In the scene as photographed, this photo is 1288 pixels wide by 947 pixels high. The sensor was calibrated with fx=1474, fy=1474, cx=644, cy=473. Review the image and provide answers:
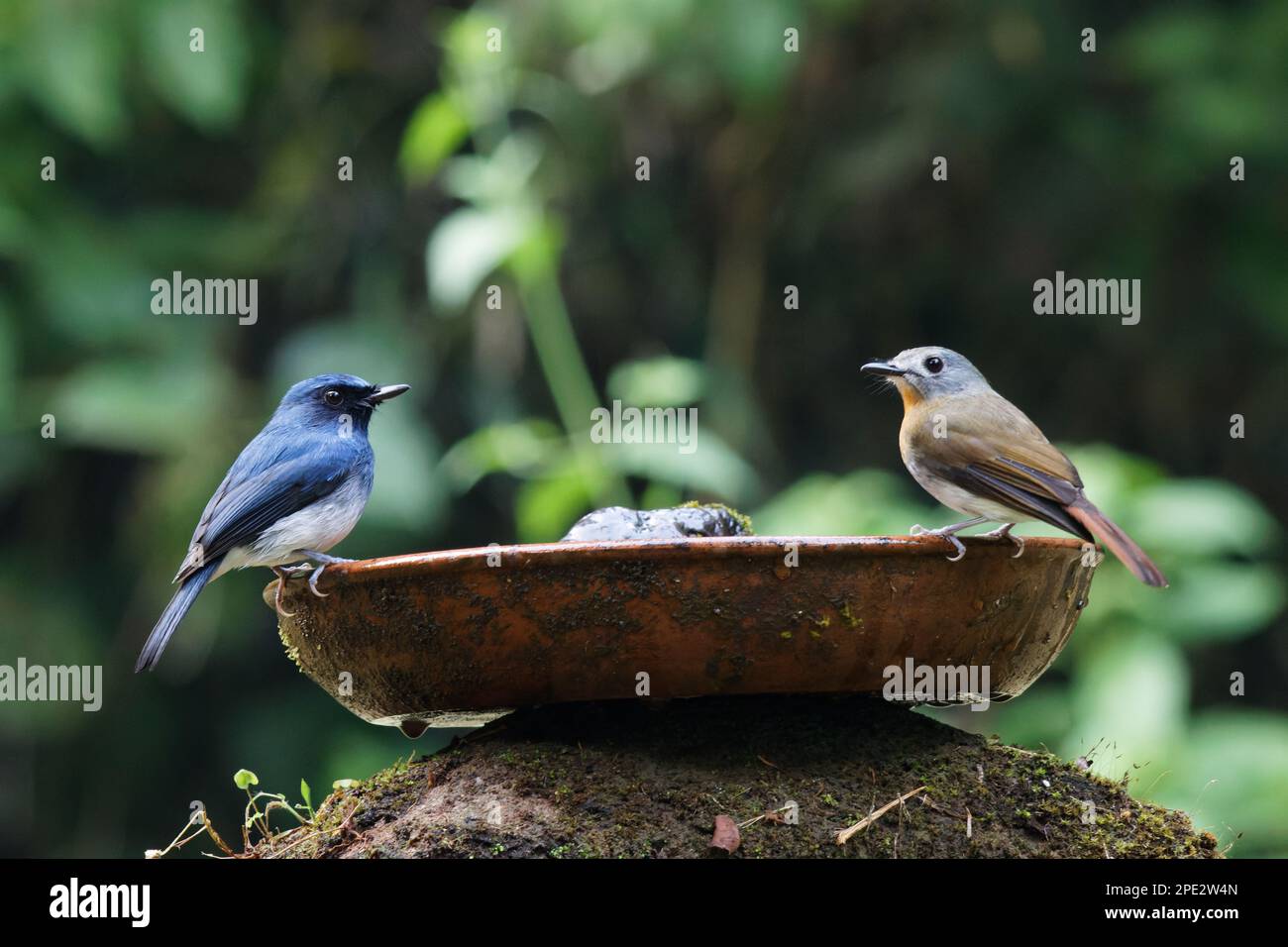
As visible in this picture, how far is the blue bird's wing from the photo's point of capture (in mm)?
3908

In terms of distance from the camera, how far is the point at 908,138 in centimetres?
777

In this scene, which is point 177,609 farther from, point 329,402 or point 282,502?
point 329,402

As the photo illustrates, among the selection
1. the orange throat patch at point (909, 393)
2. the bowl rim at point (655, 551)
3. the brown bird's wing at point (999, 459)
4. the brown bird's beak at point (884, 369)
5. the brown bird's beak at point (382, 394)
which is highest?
the brown bird's beak at point (884, 369)

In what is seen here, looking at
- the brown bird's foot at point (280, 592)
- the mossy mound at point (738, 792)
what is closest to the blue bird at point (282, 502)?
the brown bird's foot at point (280, 592)

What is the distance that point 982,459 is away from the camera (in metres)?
3.55

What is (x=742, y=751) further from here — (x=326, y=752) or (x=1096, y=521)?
(x=326, y=752)

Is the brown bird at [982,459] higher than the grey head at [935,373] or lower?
lower

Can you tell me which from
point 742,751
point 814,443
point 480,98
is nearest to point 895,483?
point 814,443

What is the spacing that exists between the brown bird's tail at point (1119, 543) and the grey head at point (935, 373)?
60 centimetres

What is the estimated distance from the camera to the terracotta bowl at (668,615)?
2.64 meters
